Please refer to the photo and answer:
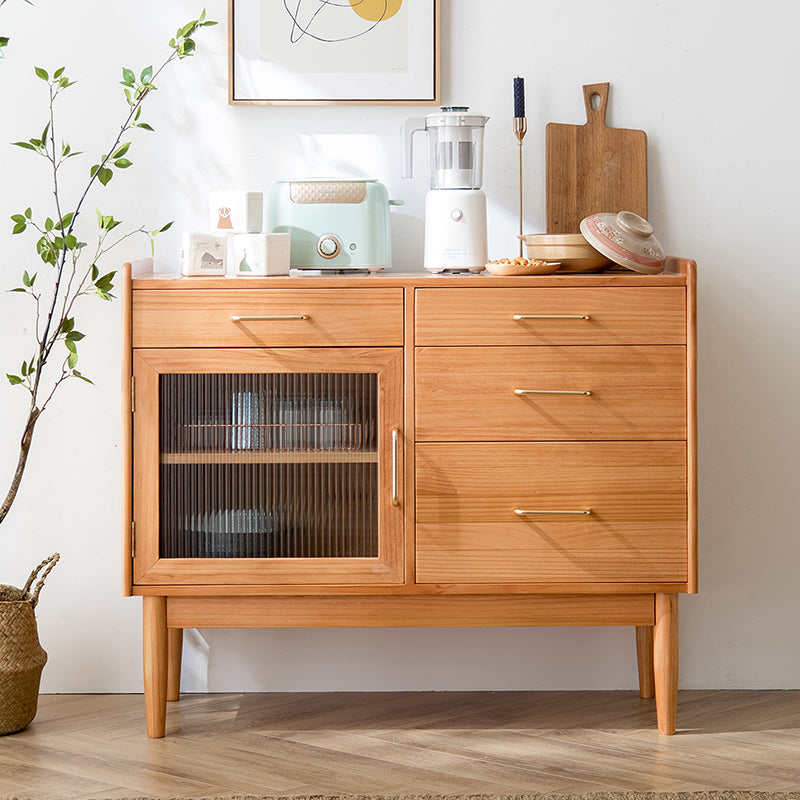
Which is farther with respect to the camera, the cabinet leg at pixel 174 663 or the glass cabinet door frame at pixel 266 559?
the cabinet leg at pixel 174 663

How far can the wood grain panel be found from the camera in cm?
242

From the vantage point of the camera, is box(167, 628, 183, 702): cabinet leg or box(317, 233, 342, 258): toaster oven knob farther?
box(167, 628, 183, 702): cabinet leg

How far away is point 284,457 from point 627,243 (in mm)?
868

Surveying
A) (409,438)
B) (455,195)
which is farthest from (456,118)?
(409,438)

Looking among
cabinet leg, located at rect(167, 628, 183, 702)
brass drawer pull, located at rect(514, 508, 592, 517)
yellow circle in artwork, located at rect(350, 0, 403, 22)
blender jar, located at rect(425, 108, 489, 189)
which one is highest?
yellow circle in artwork, located at rect(350, 0, 403, 22)

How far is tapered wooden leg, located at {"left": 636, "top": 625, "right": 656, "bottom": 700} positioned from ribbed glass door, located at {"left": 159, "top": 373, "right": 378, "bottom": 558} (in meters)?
0.75

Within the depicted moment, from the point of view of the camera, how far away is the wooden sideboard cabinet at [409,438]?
234cm

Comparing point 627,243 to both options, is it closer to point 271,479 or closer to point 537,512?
point 537,512

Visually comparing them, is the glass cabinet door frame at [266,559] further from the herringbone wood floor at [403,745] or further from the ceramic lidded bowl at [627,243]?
the ceramic lidded bowl at [627,243]

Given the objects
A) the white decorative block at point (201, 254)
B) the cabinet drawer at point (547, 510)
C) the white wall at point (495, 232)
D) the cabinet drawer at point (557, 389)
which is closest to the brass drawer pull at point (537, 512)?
the cabinet drawer at point (547, 510)

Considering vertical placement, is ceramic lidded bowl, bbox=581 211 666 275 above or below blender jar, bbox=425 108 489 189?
below

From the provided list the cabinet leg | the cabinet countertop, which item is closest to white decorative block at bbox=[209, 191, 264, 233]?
the cabinet countertop

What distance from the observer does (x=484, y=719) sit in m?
2.59

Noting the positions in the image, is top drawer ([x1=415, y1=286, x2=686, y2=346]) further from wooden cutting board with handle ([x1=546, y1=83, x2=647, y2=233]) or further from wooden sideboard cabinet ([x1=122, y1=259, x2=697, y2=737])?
wooden cutting board with handle ([x1=546, y1=83, x2=647, y2=233])
